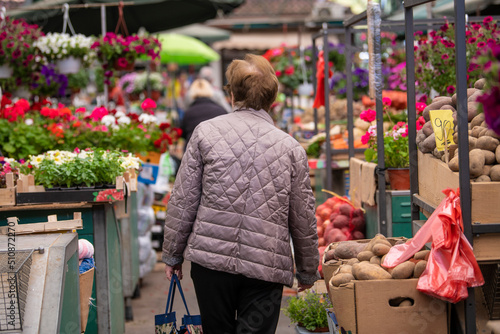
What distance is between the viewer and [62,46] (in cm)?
710

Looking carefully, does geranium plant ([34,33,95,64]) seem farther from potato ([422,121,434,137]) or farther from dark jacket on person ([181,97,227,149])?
potato ([422,121,434,137])

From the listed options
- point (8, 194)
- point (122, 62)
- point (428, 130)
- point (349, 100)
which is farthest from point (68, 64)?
point (428, 130)

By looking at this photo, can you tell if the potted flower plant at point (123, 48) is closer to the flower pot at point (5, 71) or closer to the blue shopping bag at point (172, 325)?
the flower pot at point (5, 71)

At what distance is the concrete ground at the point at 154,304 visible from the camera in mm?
5473

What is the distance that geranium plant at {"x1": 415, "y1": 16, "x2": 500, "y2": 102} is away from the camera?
18.4 feet

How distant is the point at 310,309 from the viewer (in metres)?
3.91

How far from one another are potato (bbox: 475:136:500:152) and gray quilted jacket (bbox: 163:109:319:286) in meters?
0.81

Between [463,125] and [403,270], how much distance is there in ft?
2.35

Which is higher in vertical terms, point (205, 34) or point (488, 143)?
point (205, 34)

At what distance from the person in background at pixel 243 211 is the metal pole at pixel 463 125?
0.71 m

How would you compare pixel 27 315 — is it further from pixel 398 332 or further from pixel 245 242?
pixel 398 332

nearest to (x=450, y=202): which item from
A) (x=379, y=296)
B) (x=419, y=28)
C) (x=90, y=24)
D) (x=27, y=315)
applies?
(x=379, y=296)

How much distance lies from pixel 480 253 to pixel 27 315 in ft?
6.28

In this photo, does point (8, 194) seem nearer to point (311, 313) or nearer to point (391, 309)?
Result: point (311, 313)
